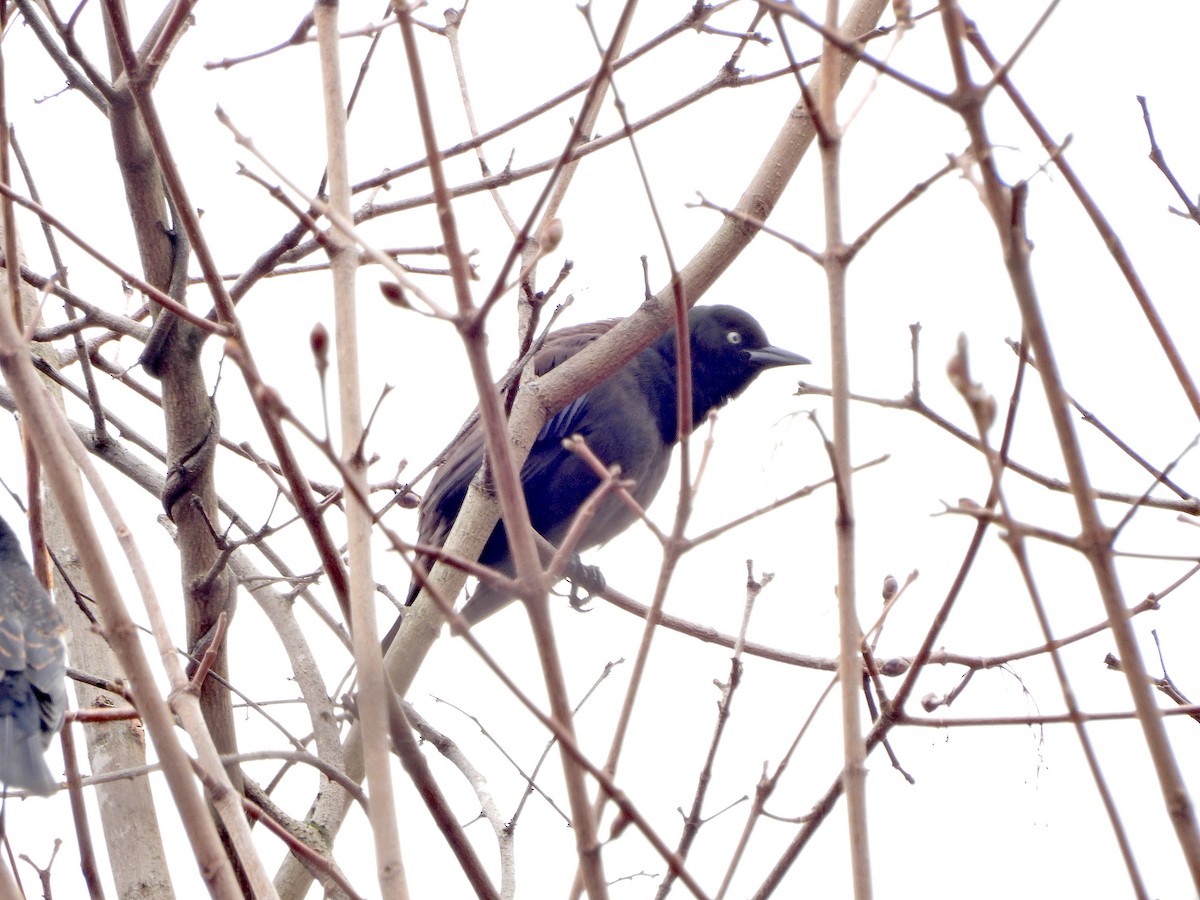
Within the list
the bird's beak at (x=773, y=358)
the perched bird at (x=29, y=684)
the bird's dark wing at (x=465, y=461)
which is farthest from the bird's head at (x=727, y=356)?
the perched bird at (x=29, y=684)

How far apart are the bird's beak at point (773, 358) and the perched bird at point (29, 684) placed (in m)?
3.66

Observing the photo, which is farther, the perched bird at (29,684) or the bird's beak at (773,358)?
the bird's beak at (773,358)

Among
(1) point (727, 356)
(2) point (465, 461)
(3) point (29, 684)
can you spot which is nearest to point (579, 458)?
(2) point (465, 461)

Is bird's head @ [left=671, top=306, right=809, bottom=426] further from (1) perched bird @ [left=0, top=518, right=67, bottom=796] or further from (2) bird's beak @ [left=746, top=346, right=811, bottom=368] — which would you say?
(1) perched bird @ [left=0, top=518, right=67, bottom=796]

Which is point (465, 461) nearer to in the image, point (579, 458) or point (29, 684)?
point (579, 458)

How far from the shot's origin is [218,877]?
4.29 feet

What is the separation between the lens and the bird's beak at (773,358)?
5922mm

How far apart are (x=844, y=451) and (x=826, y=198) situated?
267mm

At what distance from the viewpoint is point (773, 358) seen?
5941 millimetres

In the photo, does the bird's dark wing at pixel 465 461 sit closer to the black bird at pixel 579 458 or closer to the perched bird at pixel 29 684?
the black bird at pixel 579 458

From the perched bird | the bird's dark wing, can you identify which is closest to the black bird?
the bird's dark wing

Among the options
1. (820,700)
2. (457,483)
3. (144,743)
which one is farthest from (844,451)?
(457,483)

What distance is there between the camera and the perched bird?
2.19 metres

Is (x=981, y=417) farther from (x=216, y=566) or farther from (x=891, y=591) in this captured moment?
(x=216, y=566)
